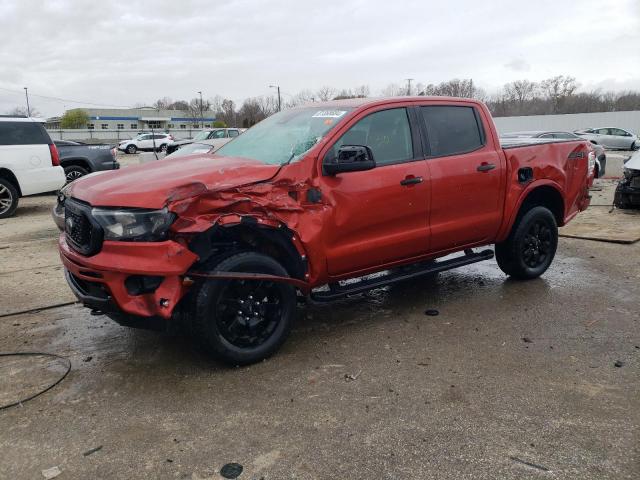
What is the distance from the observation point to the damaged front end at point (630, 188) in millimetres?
9875

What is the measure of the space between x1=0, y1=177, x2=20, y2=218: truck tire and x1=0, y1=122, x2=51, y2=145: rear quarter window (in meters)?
0.81

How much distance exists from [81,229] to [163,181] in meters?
0.64

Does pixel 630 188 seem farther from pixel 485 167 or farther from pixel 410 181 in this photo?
pixel 410 181

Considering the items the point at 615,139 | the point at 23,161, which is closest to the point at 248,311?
the point at 23,161

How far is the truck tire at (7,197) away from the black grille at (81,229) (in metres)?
8.00

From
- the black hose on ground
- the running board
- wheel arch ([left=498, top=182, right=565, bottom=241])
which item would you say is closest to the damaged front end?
wheel arch ([left=498, top=182, right=565, bottom=241])

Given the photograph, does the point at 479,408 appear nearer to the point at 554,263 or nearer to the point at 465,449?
the point at 465,449

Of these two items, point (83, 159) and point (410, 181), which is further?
point (83, 159)

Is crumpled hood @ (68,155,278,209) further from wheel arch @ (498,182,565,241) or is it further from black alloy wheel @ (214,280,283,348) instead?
wheel arch @ (498,182,565,241)

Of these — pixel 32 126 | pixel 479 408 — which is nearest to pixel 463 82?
pixel 32 126

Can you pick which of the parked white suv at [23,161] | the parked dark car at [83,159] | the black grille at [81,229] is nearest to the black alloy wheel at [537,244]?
the black grille at [81,229]

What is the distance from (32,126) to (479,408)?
1072 cm

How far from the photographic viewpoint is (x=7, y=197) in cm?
1068

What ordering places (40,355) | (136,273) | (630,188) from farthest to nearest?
(630,188) → (40,355) → (136,273)
